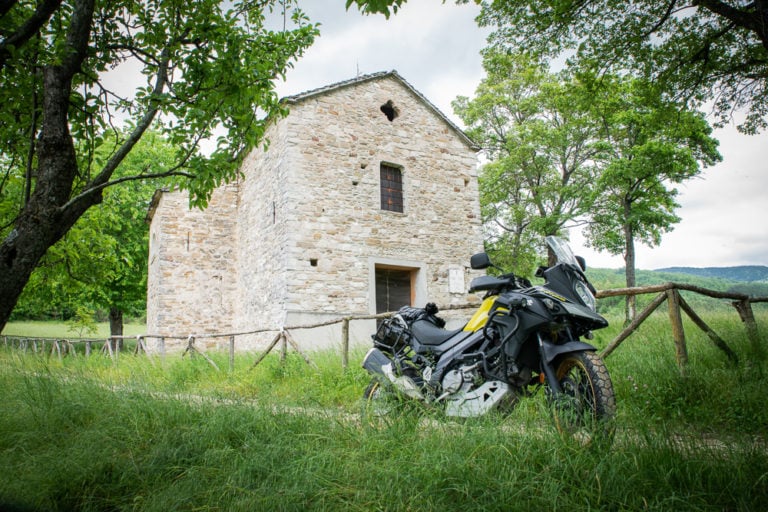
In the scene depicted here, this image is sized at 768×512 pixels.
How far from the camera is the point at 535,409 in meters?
3.13

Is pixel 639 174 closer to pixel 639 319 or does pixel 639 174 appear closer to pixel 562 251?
pixel 639 319

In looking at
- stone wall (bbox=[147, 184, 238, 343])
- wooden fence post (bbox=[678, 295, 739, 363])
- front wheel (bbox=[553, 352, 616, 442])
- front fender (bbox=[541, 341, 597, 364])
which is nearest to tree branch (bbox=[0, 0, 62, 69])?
front fender (bbox=[541, 341, 597, 364])

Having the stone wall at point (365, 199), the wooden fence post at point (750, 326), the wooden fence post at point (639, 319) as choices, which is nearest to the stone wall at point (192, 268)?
the stone wall at point (365, 199)

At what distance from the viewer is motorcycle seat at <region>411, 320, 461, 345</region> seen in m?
3.85

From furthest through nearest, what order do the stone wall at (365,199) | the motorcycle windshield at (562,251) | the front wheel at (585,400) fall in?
the stone wall at (365,199)
the motorcycle windshield at (562,251)
the front wheel at (585,400)

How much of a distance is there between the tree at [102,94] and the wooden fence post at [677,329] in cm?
379

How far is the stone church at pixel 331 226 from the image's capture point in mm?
10531

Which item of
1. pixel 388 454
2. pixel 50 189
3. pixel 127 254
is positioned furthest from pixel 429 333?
pixel 127 254

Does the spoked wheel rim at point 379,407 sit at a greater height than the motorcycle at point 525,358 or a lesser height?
lesser

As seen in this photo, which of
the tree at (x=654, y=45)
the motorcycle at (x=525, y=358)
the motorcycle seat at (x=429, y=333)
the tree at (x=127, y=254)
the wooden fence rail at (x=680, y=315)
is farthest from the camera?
the tree at (x=127, y=254)

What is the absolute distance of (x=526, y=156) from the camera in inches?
715

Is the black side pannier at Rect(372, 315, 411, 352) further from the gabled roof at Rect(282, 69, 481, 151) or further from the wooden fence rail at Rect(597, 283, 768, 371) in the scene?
the gabled roof at Rect(282, 69, 481, 151)

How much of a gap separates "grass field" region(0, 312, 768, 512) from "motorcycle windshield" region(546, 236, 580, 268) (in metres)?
0.98

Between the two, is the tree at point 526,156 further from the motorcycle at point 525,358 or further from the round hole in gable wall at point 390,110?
the motorcycle at point 525,358
